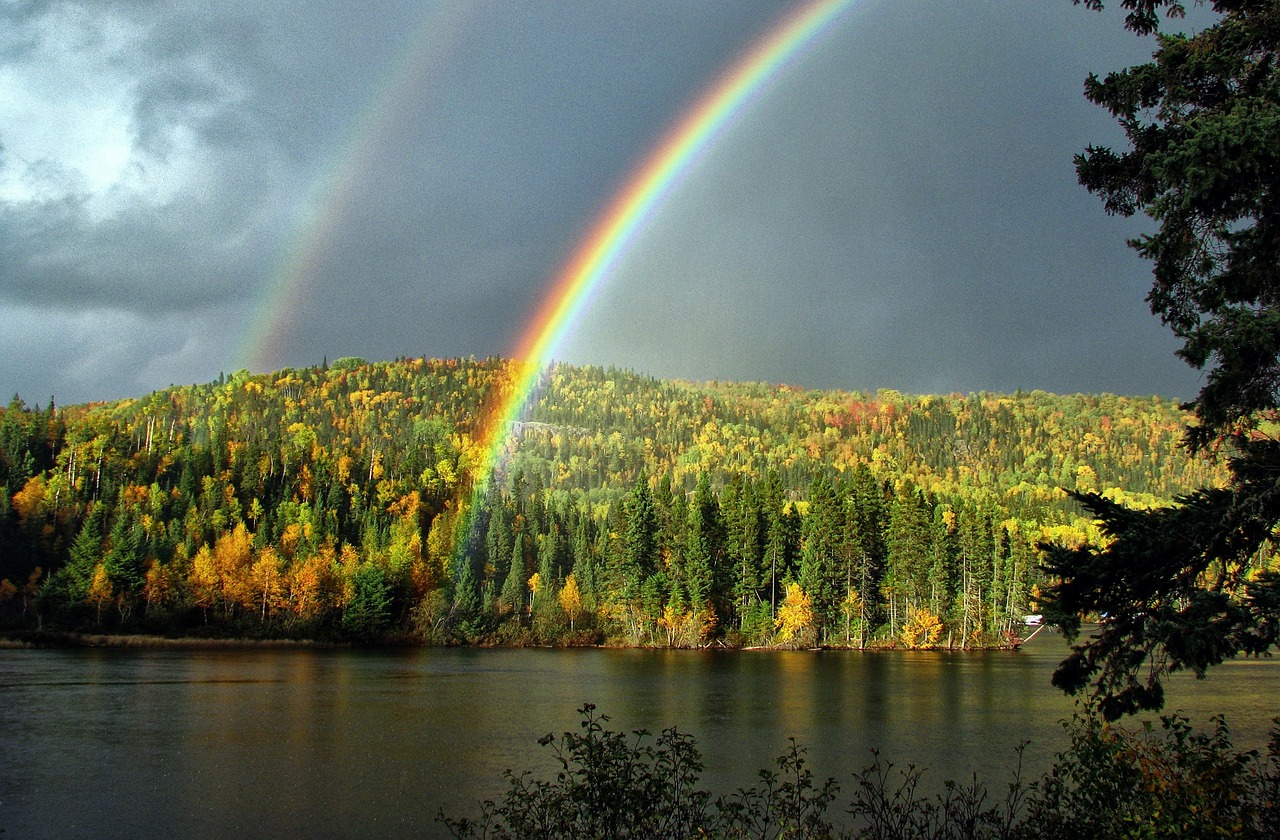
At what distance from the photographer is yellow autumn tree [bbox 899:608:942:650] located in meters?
102

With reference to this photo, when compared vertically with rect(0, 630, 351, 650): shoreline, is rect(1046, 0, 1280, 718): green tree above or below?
above

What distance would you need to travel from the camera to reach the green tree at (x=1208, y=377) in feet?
35.1

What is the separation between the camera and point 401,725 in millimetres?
40844

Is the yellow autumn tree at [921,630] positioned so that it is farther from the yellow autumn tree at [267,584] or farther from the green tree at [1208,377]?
the green tree at [1208,377]

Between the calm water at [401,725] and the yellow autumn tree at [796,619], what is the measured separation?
67.6ft

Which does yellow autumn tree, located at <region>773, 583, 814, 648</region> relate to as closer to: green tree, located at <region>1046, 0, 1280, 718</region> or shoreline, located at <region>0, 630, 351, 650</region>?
shoreline, located at <region>0, 630, 351, 650</region>

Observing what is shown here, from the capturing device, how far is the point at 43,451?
14800cm

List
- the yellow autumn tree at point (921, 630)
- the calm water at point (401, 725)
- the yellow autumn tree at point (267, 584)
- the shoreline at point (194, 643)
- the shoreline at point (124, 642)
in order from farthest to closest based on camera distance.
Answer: the yellow autumn tree at point (267, 584), the yellow autumn tree at point (921, 630), the shoreline at point (194, 643), the shoreline at point (124, 642), the calm water at point (401, 725)

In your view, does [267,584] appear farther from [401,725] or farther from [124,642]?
[401,725]

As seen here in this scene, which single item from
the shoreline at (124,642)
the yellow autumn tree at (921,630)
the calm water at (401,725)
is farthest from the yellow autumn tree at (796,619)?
the shoreline at (124,642)

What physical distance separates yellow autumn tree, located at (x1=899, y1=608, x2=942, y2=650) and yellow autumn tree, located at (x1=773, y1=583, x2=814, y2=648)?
10.3 metres

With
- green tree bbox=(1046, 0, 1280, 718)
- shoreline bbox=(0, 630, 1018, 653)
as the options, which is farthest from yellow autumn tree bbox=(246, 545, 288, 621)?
green tree bbox=(1046, 0, 1280, 718)

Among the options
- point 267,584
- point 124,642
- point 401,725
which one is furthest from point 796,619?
point 124,642

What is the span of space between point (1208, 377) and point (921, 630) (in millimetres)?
96003
